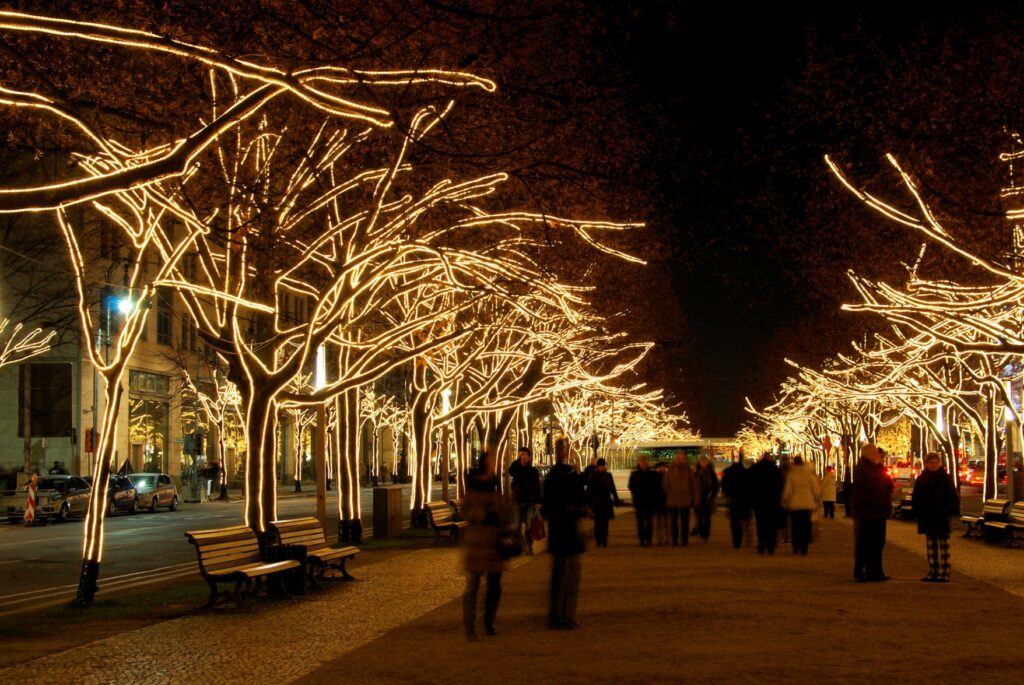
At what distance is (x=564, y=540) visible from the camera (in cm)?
1330

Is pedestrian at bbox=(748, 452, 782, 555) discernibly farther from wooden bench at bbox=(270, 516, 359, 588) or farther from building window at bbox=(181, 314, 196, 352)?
building window at bbox=(181, 314, 196, 352)

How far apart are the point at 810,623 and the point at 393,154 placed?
10639 mm

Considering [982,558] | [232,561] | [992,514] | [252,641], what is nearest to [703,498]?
[992,514]

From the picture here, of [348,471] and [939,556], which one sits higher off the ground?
[348,471]

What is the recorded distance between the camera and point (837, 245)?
34.2 m

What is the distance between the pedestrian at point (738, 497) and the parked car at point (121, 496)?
89.0 feet

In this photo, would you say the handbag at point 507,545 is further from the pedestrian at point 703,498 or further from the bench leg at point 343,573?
the pedestrian at point 703,498

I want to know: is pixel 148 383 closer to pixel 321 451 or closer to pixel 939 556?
pixel 321 451

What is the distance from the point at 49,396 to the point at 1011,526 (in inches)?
1795

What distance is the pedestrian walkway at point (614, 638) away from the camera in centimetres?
1038

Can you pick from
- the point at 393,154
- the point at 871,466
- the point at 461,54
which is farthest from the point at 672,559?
the point at 461,54

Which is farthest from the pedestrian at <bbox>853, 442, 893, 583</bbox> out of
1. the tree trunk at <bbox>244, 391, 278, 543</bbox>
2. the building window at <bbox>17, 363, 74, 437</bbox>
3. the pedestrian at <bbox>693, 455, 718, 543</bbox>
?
the building window at <bbox>17, 363, 74, 437</bbox>

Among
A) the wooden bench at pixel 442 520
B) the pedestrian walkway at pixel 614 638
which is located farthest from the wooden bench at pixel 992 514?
the wooden bench at pixel 442 520

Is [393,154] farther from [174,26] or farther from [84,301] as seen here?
[174,26]
